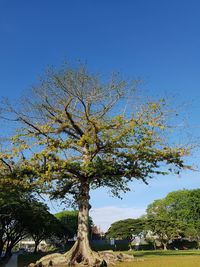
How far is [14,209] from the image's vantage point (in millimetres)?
44250

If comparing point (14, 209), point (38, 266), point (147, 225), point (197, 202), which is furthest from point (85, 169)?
point (197, 202)

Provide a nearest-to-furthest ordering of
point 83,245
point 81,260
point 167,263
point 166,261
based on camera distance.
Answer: point 167,263, point 166,261, point 81,260, point 83,245

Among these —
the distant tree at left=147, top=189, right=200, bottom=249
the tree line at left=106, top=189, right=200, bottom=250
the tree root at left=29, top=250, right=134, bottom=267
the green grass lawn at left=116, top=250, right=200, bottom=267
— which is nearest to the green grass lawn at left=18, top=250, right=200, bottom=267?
the green grass lawn at left=116, top=250, right=200, bottom=267

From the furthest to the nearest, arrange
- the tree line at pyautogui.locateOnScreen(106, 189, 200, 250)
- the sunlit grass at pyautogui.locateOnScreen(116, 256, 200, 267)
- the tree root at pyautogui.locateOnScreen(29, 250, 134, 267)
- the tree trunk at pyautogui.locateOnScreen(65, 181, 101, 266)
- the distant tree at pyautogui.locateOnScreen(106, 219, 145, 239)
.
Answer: the distant tree at pyautogui.locateOnScreen(106, 219, 145, 239) → the tree line at pyautogui.locateOnScreen(106, 189, 200, 250) → the tree trunk at pyautogui.locateOnScreen(65, 181, 101, 266) → the tree root at pyautogui.locateOnScreen(29, 250, 134, 267) → the sunlit grass at pyautogui.locateOnScreen(116, 256, 200, 267)

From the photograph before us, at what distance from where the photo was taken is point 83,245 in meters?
26.6

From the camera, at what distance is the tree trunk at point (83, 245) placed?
992 inches

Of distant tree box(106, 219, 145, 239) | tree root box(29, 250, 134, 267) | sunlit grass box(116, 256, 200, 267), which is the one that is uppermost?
distant tree box(106, 219, 145, 239)

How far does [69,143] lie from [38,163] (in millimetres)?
2585

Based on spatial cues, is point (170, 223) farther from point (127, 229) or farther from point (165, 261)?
point (165, 261)

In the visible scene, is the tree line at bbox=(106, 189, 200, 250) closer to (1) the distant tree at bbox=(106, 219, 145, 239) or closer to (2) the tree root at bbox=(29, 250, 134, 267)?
(1) the distant tree at bbox=(106, 219, 145, 239)

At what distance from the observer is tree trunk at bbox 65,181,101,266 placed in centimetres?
2520

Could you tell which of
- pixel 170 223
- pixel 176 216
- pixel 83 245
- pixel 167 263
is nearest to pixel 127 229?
pixel 170 223

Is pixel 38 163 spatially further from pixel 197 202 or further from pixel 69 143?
pixel 197 202

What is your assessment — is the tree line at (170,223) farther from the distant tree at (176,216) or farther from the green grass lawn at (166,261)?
the green grass lawn at (166,261)
